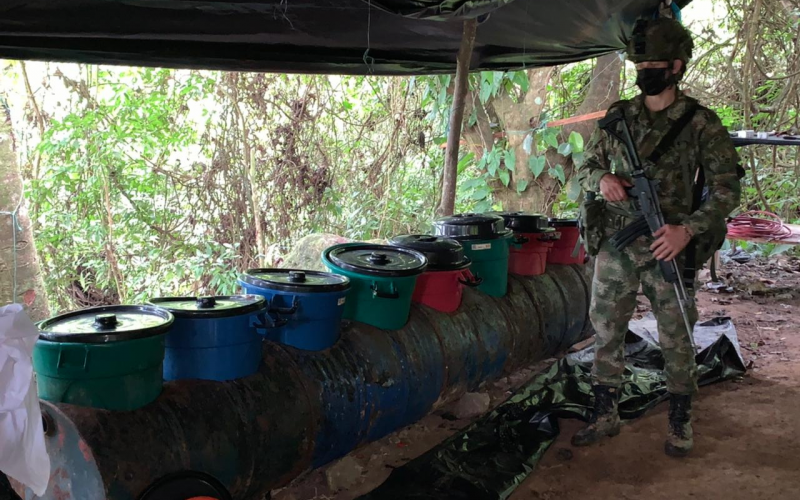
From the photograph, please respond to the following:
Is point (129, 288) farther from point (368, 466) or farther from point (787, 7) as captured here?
point (787, 7)

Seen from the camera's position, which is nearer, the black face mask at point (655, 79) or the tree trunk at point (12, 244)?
the black face mask at point (655, 79)

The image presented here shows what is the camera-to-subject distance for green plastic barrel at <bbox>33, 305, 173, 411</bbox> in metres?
1.83

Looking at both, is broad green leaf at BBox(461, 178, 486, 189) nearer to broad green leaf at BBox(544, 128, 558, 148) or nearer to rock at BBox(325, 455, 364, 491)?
broad green leaf at BBox(544, 128, 558, 148)

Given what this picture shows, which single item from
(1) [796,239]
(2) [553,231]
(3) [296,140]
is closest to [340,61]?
(2) [553,231]

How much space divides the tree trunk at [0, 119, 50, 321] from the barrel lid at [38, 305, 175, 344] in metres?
2.67

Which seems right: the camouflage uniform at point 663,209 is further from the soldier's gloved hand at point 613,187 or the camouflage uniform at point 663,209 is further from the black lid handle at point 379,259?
the black lid handle at point 379,259

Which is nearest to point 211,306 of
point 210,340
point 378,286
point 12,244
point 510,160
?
point 210,340

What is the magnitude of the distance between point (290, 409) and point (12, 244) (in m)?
3.08

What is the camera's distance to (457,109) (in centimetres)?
Result: 418

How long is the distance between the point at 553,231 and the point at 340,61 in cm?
183

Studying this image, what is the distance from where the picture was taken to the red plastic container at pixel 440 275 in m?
3.27

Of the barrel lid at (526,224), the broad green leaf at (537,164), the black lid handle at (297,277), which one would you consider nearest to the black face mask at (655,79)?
the barrel lid at (526,224)

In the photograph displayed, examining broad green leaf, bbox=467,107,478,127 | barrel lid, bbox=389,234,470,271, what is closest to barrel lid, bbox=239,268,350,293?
barrel lid, bbox=389,234,470,271

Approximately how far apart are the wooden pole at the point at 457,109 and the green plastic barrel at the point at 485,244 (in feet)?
2.10
